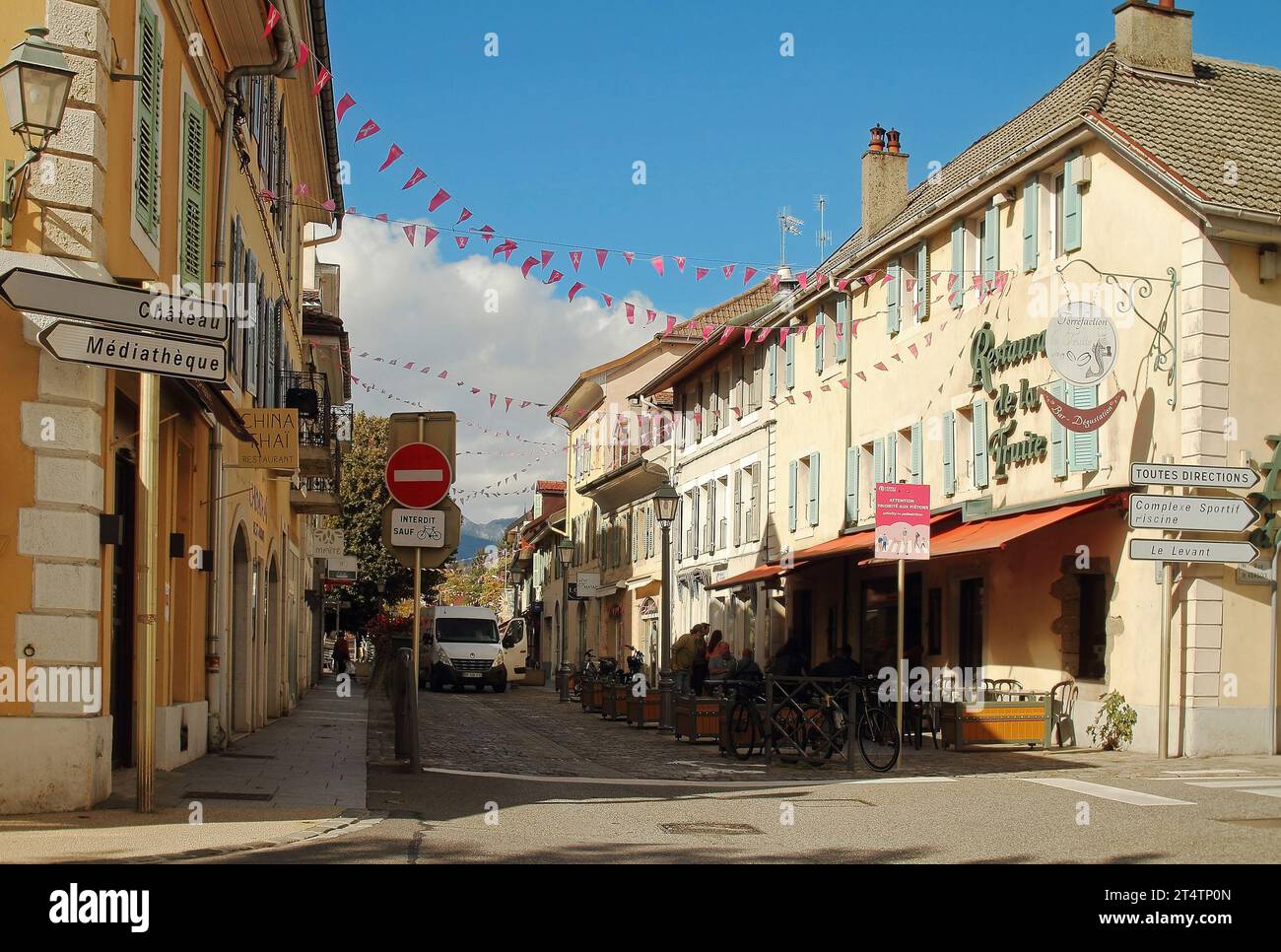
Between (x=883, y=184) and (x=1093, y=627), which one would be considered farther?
(x=883, y=184)

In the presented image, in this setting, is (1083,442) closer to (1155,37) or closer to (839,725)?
(839,725)

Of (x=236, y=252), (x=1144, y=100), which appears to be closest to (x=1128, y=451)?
(x=1144, y=100)

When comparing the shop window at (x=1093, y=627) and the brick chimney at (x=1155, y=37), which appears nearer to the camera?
the shop window at (x=1093, y=627)

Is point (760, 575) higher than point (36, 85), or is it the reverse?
point (36, 85)

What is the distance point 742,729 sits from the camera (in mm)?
18344

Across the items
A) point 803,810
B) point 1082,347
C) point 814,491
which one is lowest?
point 803,810

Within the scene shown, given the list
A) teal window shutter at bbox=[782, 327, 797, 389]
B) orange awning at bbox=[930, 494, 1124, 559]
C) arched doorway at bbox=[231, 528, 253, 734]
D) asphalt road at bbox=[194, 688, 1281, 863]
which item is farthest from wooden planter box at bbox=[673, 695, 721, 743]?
teal window shutter at bbox=[782, 327, 797, 389]

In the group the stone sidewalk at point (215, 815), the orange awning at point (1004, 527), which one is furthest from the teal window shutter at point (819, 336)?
the stone sidewalk at point (215, 815)

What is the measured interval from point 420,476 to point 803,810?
4.95 meters

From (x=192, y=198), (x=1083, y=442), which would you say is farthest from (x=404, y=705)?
(x=1083, y=442)

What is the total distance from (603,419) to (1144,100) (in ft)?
117

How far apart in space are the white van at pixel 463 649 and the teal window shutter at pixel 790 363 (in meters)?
15.4

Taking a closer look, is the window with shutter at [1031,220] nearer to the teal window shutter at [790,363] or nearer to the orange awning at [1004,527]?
the orange awning at [1004,527]

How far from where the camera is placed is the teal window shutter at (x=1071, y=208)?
2125cm
